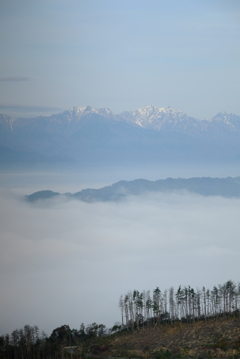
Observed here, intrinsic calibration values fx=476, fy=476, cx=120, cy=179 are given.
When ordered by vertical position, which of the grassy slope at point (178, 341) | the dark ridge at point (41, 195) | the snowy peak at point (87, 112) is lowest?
the grassy slope at point (178, 341)

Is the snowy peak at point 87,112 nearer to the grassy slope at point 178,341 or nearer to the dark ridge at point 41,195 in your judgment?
the dark ridge at point 41,195

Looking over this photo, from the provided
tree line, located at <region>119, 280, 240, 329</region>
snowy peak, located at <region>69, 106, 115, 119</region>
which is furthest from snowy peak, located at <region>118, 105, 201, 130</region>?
tree line, located at <region>119, 280, 240, 329</region>

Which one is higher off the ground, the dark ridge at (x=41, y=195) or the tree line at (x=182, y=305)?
the dark ridge at (x=41, y=195)

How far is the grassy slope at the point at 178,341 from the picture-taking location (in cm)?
2932

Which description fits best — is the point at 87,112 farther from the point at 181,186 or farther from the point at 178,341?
the point at 178,341

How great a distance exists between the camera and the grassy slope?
96.2ft

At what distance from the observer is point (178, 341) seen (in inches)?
1255

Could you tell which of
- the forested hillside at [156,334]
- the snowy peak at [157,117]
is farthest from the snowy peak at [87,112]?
the forested hillside at [156,334]

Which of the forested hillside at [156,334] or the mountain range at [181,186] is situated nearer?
the forested hillside at [156,334]

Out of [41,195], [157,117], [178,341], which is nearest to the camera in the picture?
[178,341]

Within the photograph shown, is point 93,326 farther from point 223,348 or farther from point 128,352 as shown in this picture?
point 223,348

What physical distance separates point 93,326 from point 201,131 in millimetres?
100145

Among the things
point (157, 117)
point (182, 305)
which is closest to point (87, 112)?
point (157, 117)

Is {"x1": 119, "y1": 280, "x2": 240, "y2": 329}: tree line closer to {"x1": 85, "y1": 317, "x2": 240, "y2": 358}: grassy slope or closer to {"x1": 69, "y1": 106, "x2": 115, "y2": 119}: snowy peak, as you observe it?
{"x1": 85, "y1": 317, "x2": 240, "y2": 358}: grassy slope
